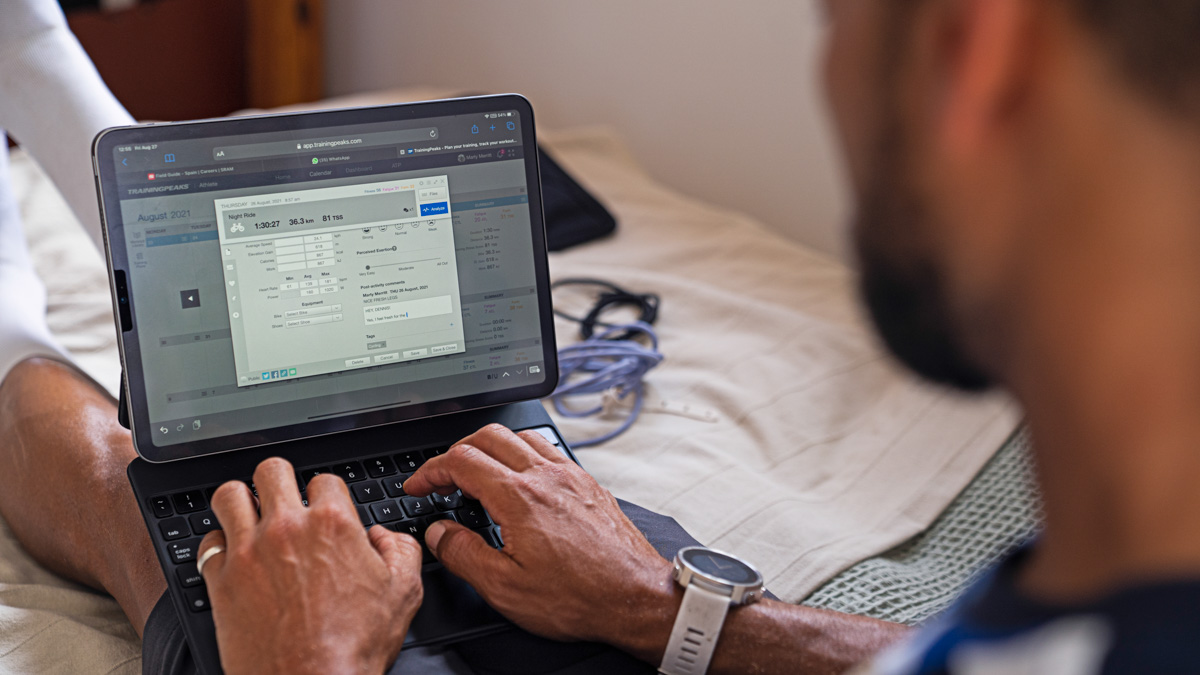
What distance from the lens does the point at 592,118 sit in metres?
2.00

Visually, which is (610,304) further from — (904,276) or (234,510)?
(904,276)

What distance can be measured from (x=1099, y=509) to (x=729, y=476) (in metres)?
0.56

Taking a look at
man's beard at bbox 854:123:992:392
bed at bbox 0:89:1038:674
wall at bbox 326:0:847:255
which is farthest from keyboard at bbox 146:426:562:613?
wall at bbox 326:0:847:255

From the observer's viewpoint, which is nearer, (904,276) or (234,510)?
(904,276)

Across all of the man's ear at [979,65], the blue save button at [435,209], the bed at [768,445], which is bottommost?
the bed at [768,445]

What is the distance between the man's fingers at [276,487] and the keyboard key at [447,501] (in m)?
0.12

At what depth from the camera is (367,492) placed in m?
0.70

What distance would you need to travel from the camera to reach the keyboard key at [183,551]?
63 cm

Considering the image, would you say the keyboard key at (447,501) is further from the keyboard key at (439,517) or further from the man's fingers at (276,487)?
the man's fingers at (276,487)

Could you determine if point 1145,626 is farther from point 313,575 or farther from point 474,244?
point 474,244

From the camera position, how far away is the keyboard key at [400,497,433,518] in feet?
2.27

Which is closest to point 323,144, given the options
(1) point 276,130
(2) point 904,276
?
(1) point 276,130

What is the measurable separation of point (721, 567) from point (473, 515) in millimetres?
185

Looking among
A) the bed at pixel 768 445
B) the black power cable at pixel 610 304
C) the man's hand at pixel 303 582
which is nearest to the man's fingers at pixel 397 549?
the man's hand at pixel 303 582
